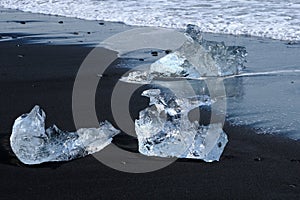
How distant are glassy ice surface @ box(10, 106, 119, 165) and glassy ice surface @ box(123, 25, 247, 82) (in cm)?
215

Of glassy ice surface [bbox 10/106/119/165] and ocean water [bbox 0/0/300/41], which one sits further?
ocean water [bbox 0/0/300/41]

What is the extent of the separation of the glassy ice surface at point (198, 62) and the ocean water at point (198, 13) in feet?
8.80

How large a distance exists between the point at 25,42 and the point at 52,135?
4.98 m

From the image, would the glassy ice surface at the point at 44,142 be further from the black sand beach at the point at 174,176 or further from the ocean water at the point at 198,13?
the ocean water at the point at 198,13

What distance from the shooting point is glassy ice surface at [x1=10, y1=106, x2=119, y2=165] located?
3.29 m

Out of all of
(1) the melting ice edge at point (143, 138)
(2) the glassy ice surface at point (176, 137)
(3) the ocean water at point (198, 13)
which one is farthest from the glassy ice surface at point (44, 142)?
(3) the ocean water at point (198, 13)

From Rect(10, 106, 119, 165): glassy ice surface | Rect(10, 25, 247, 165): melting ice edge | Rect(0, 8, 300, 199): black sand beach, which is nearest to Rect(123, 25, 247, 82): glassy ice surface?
Rect(0, 8, 300, 199): black sand beach

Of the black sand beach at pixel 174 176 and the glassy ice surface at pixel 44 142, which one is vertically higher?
the glassy ice surface at pixel 44 142

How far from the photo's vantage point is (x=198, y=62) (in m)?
5.82

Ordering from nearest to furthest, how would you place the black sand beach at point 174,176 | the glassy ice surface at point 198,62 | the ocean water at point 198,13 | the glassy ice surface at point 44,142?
the black sand beach at point 174,176 → the glassy ice surface at point 44,142 → the glassy ice surface at point 198,62 → the ocean water at point 198,13

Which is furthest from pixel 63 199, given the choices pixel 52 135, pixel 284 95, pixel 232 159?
pixel 284 95

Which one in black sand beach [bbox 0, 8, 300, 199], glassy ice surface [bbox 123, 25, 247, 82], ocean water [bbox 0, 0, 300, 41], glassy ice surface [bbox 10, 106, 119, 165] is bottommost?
ocean water [bbox 0, 0, 300, 41]

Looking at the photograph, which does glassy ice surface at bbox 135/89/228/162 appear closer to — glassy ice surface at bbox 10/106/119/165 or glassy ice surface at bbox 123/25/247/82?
glassy ice surface at bbox 10/106/119/165

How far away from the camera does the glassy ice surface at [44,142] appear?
3295 millimetres
